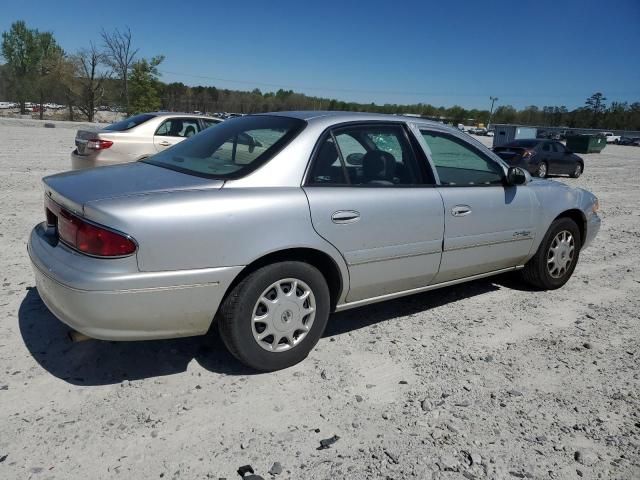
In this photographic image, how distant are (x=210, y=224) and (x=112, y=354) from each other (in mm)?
A: 1266

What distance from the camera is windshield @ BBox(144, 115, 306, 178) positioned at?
10.3ft

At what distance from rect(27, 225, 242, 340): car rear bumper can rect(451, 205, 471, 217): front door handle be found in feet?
5.89

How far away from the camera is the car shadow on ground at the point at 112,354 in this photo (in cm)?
306

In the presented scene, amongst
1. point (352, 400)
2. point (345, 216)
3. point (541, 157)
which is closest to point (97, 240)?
point (345, 216)

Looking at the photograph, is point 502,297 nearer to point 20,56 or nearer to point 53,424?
point 53,424

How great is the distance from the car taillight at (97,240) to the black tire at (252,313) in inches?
25.5

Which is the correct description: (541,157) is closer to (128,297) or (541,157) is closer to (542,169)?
(542,169)

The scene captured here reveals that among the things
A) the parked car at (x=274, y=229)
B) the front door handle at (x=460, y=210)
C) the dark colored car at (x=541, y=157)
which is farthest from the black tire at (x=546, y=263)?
the dark colored car at (x=541, y=157)

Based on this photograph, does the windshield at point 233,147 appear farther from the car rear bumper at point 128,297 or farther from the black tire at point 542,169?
the black tire at point 542,169

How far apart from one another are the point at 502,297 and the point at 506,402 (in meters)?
1.90

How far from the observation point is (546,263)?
15.5 feet

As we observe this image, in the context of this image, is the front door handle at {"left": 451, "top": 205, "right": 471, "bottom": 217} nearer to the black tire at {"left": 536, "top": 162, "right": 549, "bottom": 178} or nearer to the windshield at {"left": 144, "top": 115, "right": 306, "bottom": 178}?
the windshield at {"left": 144, "top": 115, "right": 306, "bottom": 178}

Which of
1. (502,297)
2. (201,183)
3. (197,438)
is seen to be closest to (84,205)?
(201,183)

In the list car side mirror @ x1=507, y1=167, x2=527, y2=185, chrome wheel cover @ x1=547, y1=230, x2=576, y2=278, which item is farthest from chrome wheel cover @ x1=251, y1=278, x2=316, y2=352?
chrome wheel cover @ x1=547, y1=230, x2=576, y2=278
